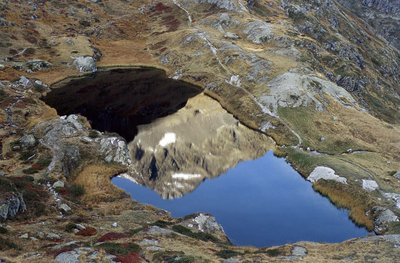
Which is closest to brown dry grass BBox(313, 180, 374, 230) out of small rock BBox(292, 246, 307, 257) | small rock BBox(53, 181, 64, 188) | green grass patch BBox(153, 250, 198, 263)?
small rock BBox(292, 246, 307, 257)

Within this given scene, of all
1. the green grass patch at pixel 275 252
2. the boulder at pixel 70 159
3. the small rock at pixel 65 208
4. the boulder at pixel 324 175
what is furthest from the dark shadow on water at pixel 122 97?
the green grass patch at pixel 275 252

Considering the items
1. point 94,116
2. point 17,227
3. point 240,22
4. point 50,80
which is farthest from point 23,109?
point 240,22

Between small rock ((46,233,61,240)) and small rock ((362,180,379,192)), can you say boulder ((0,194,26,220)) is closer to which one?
small rock ((46,233,61,240))

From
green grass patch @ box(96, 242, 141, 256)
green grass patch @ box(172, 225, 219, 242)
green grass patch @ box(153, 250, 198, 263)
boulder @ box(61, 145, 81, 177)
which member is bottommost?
boulder @ box(61, 145, 81, 177)

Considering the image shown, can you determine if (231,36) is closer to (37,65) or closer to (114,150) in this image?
(37,65)

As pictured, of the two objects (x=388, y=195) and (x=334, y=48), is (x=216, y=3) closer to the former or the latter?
(x=334, y=48)

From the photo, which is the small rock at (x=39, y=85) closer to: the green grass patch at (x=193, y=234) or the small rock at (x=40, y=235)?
the small rock at (x=40, y=235)
